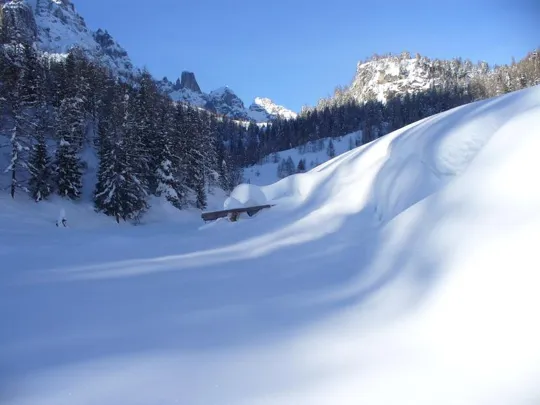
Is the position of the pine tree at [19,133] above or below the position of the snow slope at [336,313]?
above

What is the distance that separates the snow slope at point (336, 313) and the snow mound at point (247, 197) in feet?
29.1

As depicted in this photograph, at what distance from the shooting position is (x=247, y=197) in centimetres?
1619

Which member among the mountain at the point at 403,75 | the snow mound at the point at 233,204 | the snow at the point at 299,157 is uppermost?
the mountain at the point at 403,75

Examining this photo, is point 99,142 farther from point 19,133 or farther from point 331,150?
point 331,150

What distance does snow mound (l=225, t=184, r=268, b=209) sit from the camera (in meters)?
15.8

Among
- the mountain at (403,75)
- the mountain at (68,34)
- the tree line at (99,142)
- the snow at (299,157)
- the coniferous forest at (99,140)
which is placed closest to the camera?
the tree line at (99,142)

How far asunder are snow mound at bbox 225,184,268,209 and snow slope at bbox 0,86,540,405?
349 inches

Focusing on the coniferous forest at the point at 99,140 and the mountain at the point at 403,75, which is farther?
the mountain at the point at 403,75

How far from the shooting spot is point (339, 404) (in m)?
2.41

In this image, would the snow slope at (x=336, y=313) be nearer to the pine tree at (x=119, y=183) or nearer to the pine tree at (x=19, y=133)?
the pine tree at (x=119, y=183)

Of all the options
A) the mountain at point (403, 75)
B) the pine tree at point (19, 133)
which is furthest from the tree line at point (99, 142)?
the mountain at point (403, 75)

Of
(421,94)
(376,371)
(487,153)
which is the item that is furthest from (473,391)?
(421,94)

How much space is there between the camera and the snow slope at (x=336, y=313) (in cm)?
254

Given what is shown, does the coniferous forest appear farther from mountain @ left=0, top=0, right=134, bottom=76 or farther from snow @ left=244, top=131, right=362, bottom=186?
mountain @ left=0, top=0, right=134, bottom=76
